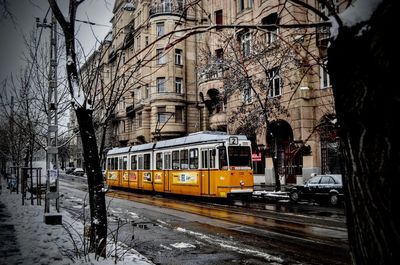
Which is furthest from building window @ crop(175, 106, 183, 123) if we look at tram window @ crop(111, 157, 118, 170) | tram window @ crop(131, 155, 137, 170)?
tram window @ crop(131, 155, 137, 170)

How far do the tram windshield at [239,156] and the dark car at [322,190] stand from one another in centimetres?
295

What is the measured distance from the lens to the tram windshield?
20.2m

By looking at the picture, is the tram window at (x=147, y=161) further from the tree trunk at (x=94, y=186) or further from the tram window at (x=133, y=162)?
the tree trunk at (x=94, y=186)

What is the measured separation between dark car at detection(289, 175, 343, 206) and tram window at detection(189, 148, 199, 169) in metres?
5.42

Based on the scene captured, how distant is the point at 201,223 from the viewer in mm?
13328

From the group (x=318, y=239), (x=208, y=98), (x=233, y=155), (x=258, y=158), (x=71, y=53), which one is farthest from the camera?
(x=208, y=98)

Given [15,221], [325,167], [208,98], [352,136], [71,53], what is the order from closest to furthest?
[352,136] → [71,53] → [15,221] → [325,167] → [208,98]

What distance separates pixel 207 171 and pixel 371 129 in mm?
18526

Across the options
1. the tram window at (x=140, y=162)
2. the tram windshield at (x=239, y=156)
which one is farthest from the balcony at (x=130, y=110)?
the tram windshield at (x=239, y=156)

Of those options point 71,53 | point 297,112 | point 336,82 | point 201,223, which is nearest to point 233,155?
point 201,223

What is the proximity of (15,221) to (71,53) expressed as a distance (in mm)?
7072

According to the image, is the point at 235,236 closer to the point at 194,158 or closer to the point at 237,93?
the point at 194,158

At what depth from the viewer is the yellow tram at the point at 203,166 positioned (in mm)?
19953

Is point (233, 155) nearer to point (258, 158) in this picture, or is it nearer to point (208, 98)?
point (258, 158)
